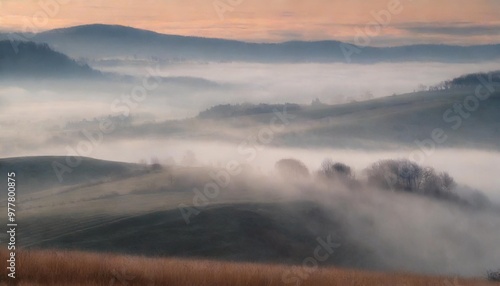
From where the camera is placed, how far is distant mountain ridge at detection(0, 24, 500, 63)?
12891mm

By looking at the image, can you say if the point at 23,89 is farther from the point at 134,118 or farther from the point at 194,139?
the point at 194,139

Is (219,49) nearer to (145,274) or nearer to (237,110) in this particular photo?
(237,110)

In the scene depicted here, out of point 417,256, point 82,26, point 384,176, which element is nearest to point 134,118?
point 82,26

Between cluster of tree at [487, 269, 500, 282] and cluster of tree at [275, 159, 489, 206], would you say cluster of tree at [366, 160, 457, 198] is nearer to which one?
cluster of tree at [275, 159, 489, 206]

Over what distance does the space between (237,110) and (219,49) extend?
1217 millimetres

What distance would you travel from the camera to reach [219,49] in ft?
43.3

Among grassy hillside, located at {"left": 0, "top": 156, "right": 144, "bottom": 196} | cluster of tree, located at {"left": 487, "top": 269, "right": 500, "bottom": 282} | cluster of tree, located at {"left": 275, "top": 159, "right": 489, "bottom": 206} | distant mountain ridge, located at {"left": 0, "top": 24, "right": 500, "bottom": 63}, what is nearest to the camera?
cluster of tree, located at {"left": 487, "top": 269, "right": 500, "bottom": 282}

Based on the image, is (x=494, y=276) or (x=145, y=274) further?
(x=494, y=276)

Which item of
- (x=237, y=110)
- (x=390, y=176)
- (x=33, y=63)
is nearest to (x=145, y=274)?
(x=237, y=110)

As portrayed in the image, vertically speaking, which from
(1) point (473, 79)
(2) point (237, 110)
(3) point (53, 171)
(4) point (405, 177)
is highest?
(1) point (473, 79)

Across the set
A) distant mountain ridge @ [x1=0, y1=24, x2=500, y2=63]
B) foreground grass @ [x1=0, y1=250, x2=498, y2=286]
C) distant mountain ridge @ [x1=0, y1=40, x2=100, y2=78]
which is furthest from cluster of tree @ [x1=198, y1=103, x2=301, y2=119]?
foreground grass @ [x1=0, y1=250, x2=498, y2=286]

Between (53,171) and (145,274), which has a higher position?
(53,171)

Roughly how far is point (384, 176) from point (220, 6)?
4.03 m

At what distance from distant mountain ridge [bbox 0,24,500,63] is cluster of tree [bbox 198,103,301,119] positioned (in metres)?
0.85
